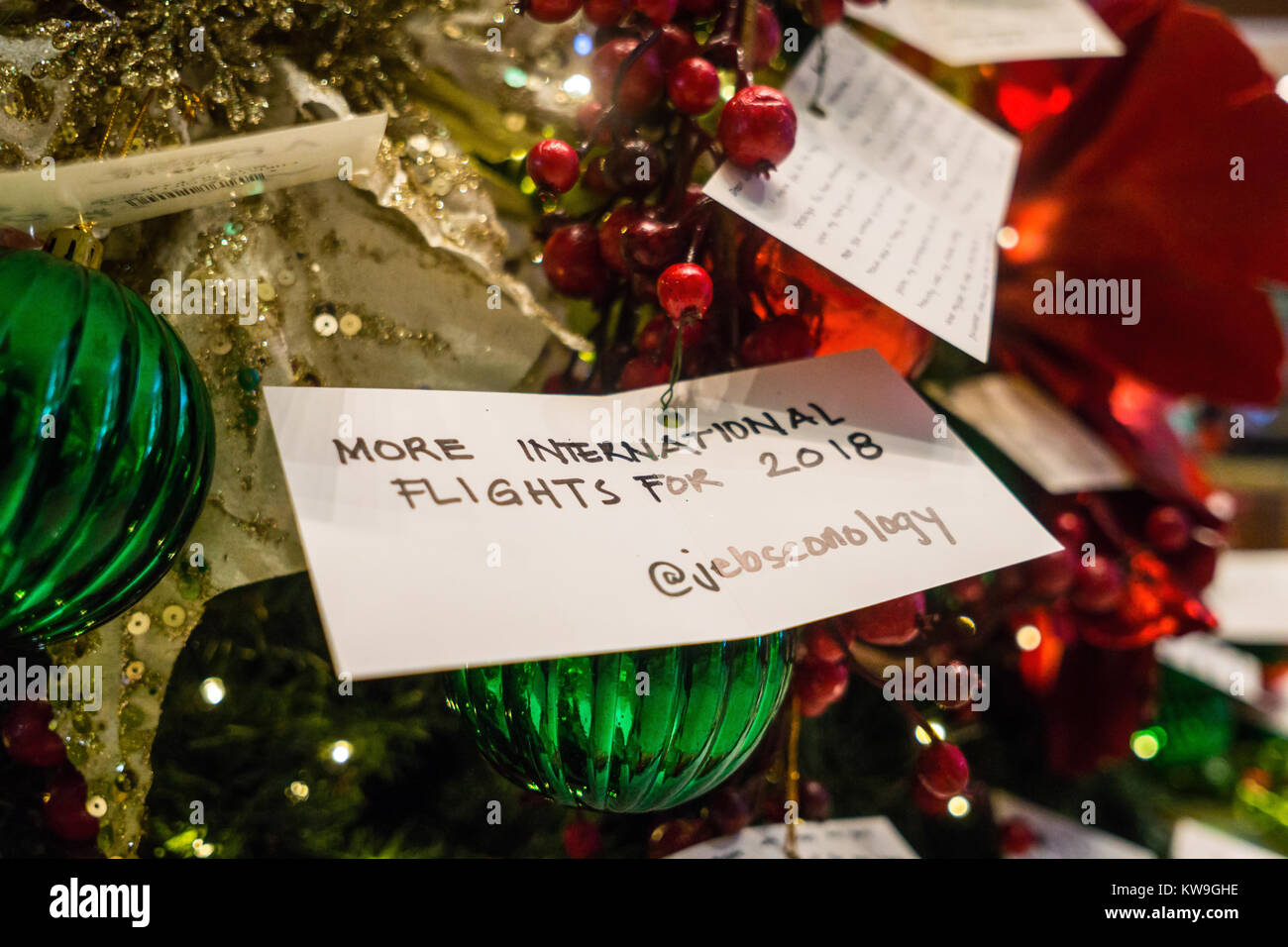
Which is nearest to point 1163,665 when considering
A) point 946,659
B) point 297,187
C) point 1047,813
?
point 1047,813

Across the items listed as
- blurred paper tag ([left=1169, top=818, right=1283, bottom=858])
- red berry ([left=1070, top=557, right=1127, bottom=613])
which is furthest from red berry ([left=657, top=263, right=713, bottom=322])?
blurred paper tag ([left=1169, top=818, right=1283, bottom=858])

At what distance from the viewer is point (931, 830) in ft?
1.69

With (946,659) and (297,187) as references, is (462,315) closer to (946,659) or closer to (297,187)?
(297,187)

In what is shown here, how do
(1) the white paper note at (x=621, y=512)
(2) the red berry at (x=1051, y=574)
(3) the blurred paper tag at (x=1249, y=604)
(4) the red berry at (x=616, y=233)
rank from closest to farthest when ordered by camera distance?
(1) the white paper note at (x=621, y=512), (4) the red berry at (x=616, y=233), (2) the red berry at (x=1051, y=574), (3) the blurred paper tag at (x=1249, y=604)

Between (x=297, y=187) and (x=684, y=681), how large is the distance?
0.83 feet

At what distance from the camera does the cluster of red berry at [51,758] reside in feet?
1.16

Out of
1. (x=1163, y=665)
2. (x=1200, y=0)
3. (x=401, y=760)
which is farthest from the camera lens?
(x=1200, y=0)

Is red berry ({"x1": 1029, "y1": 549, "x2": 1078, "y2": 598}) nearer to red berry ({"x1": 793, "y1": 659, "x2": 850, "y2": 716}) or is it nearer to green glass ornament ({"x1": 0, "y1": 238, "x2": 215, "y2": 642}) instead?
red berry ({"x1": 793, "y1": 659, "x2": 850, "y2": 716})

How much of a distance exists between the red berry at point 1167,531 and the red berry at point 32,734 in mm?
608

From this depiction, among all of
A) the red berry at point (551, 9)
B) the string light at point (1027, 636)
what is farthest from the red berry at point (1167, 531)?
the red berry at point (551, 9)

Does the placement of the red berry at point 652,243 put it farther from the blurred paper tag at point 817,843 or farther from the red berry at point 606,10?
the blurred paper tag at point 817,843

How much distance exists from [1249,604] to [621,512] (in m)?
0.67

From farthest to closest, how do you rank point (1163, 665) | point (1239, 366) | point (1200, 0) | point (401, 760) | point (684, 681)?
point (1200, 0), point (1163, 665), point (1239, 366), point (401, 760), point (684, 681)

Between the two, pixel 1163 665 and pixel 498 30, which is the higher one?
pixel 498 30
